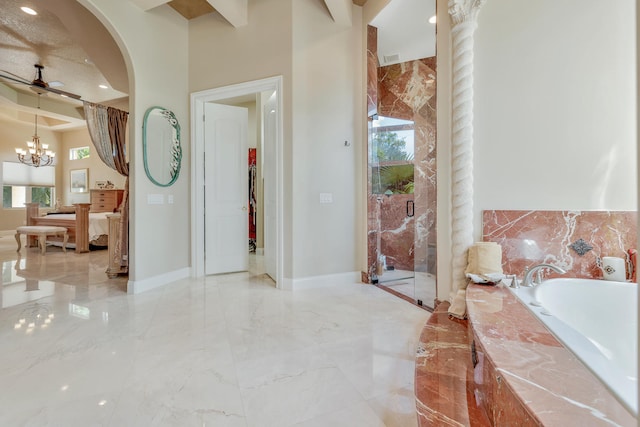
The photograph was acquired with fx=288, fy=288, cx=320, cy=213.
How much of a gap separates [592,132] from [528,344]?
71.0 inches

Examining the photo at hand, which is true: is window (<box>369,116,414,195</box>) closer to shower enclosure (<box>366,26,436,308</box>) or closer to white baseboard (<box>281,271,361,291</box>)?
shower enclosure (<box>366,26,436,308</box>)

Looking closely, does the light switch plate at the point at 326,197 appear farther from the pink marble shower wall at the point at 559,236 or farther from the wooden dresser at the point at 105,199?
the wooden dresser at the point at 105,199

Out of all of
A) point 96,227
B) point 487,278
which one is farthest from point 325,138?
point 96,227

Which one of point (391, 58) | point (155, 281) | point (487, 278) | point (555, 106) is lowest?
point (155, 281)

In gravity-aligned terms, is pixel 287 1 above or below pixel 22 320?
above

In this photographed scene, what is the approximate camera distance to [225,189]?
3930 mm

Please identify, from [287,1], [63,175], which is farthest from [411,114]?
[63,175]

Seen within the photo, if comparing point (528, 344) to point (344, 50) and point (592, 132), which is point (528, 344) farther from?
point (344, 50)

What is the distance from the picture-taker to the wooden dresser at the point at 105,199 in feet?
23.4

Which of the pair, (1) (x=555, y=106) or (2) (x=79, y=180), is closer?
(1) (x=555, y=106)

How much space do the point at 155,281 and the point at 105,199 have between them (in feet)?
17.5

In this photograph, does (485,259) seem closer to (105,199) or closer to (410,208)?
(410,208)

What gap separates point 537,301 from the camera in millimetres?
1578

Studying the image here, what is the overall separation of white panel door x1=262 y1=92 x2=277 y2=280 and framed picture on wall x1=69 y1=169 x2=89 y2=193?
349 inches
